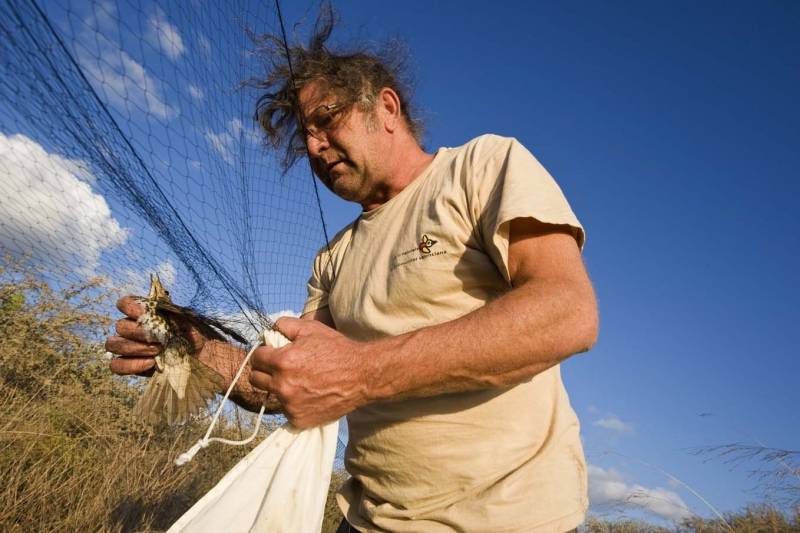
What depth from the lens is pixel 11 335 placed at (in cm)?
425

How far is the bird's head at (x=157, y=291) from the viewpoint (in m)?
1.90

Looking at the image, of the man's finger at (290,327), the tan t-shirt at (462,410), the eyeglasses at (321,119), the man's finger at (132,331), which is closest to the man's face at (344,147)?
the eyeglasses at (321,119)

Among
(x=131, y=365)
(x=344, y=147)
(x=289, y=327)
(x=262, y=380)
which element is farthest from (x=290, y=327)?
(x=344, y=147)

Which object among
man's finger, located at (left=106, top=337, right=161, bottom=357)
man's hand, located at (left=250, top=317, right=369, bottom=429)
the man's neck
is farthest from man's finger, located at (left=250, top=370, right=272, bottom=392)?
the man's neck

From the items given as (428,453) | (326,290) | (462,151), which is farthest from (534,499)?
(326,290)

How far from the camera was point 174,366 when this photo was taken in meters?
1.96

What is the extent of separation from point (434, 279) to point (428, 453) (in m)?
0.53

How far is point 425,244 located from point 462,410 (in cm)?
55

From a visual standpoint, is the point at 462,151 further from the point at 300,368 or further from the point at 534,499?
the point at 534,499

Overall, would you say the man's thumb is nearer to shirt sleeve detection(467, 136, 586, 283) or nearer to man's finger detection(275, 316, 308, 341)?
man's finger detection(275, 316, 308, 341)

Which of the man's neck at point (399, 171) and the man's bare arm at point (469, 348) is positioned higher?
the man's neck at point (399, 171)

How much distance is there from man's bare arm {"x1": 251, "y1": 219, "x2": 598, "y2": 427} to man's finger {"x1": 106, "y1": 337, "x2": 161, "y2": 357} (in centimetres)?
57

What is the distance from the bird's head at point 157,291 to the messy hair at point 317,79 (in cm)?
102

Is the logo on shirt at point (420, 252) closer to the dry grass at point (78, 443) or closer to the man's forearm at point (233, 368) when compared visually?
the man's forearm at point (233, 368)
